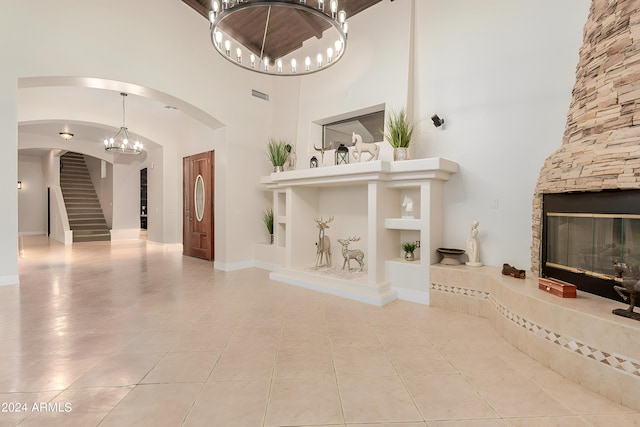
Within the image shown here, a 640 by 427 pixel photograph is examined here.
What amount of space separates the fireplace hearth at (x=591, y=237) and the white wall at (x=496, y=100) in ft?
1.97

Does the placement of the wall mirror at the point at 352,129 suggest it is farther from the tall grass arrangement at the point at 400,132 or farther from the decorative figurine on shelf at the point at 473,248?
the decorative figurine on shelf at the point at 473,248

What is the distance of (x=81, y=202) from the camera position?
1170 cm

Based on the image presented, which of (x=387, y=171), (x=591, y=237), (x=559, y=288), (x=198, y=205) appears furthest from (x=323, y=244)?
(x=198, y=205)

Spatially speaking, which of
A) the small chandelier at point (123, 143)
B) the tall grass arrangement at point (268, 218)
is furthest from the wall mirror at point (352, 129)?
the small chandelier at point (123, 143)

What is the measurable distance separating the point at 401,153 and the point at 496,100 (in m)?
1.30

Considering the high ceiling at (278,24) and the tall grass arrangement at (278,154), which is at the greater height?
the high ceiling at (278,24)

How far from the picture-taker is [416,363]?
225cm

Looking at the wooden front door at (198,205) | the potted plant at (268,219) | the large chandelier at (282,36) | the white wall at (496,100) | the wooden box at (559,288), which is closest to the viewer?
the wooden box at (559,288)

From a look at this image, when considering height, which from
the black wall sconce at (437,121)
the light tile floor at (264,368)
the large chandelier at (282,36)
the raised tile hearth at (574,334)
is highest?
the large chandelier at (282,36)

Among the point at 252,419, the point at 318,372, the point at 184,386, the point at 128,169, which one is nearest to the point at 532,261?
the point at 318,372

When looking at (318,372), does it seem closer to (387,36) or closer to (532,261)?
(532,261)

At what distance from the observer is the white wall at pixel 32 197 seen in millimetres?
12070

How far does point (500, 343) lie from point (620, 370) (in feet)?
2.80

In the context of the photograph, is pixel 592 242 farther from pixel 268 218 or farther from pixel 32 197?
pixel 32 197
